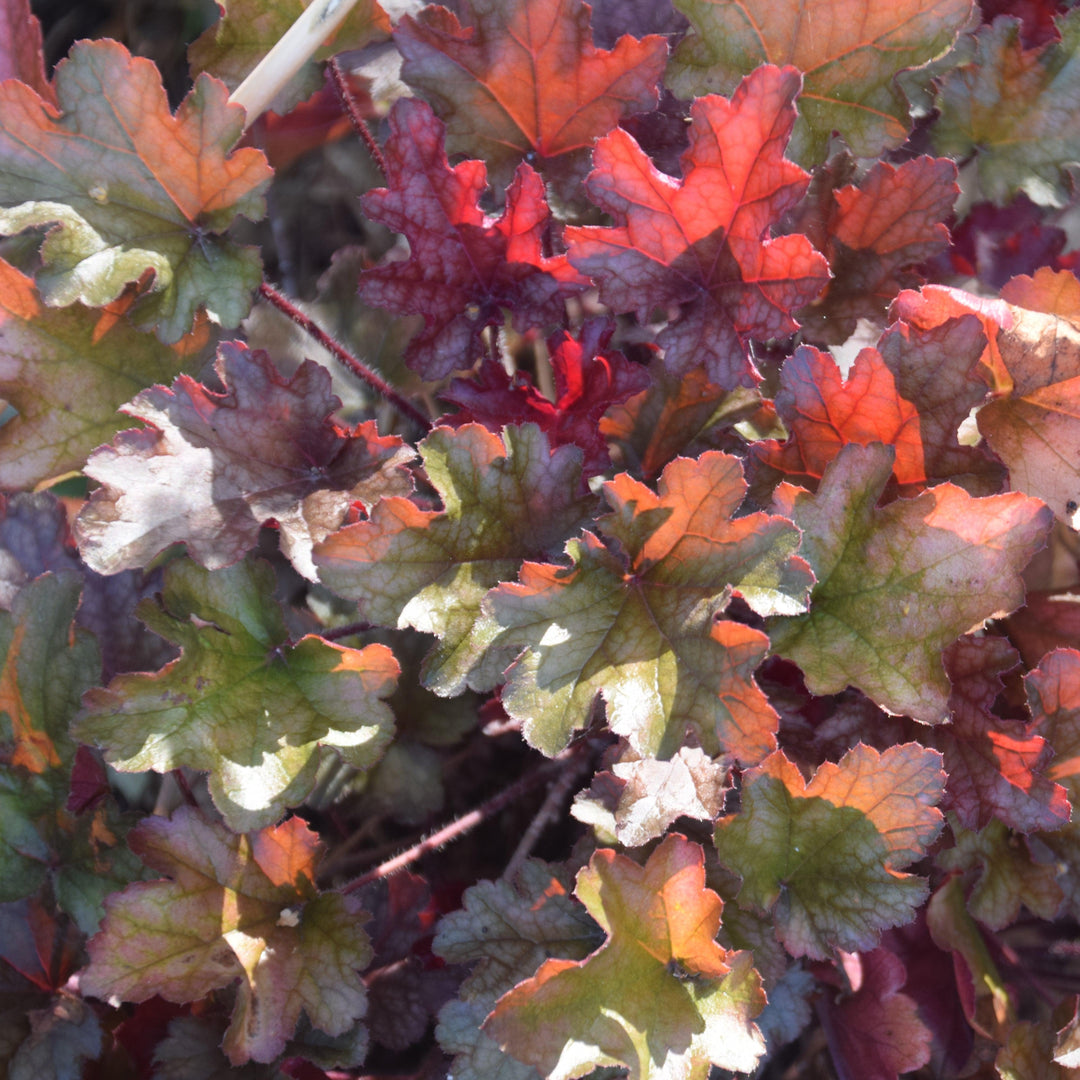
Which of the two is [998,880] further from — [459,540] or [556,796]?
[459,540]

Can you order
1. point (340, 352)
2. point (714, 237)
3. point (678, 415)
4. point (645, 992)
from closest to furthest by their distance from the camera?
point (645, 992) < point (714, 237) < point (678, 415) < point (340, 352)

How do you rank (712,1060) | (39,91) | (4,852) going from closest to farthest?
(712,1060), (4,852), (39,91)

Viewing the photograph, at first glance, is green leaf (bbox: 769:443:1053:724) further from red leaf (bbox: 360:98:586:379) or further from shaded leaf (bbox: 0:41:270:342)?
shaded leaf (bbox: 0:41:270:342)

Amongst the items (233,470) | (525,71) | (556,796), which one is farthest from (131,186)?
(556,796)

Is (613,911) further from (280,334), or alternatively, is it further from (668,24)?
(668,24)

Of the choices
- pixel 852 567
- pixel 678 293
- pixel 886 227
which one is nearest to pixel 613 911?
pixel 852 567
